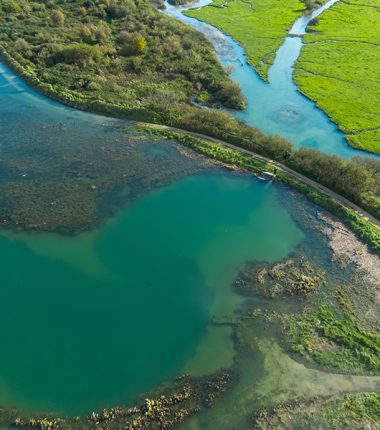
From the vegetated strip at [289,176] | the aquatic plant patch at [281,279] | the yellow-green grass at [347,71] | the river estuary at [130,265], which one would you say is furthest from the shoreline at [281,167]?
the yellow-green grass at [347,71]

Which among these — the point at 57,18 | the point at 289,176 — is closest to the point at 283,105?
the point at 289,176

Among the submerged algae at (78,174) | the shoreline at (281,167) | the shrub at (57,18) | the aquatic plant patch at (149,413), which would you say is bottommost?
the aquatic plant patch at (149,413)

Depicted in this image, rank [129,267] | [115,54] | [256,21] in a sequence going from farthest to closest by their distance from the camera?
[256,21] < [115,54] < [129,267]

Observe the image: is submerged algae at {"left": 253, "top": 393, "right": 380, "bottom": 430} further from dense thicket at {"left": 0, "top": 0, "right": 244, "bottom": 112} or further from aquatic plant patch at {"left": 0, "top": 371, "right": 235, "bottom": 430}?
dense thicket at {"left": 0, "top": 0, "right": 244, "bottom": 112}

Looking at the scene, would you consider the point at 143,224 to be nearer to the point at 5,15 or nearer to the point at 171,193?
the point at 171,193

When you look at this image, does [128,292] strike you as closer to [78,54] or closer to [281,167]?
[281,167]

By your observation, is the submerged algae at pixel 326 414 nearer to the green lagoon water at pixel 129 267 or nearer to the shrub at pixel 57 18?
the green lagoon water at pixel 129 267
